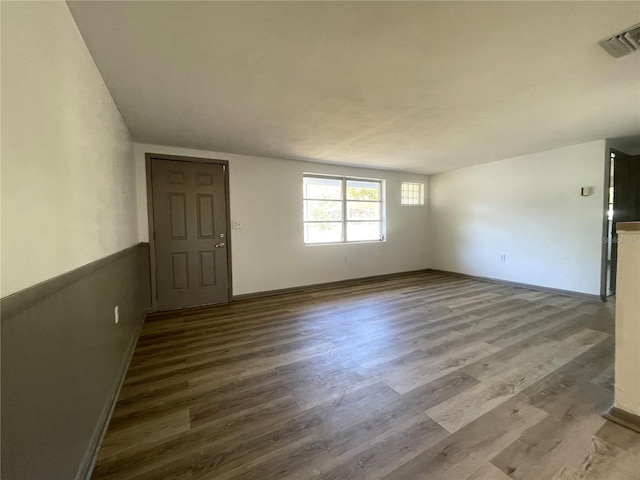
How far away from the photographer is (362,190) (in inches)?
220

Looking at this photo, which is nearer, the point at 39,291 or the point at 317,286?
the point at 39,291

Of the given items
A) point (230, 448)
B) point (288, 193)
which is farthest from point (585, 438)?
point (288, 193)

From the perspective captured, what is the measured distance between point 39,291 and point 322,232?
4.34 meters

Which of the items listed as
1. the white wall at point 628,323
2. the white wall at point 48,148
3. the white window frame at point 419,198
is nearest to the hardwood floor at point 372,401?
the white wall at point 628,323

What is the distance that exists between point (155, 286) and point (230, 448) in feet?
9.91

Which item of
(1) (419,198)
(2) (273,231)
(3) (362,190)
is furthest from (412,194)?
(2) (273,231)

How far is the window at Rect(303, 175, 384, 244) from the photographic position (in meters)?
5.00

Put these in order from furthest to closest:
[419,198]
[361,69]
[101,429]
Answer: [419,198] → [361,69] → [101,429]

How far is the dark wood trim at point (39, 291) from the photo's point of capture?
2.43 feet

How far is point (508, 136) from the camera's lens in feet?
11.8

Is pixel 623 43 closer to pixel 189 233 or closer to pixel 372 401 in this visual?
pixel 372 401

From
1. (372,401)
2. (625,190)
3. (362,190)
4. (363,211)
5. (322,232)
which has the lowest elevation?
(372,401)

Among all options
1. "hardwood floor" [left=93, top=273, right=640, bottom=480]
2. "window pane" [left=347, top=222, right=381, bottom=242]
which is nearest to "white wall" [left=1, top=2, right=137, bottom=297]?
"hardwood floor" [left=93, top=273, right=640, bottom=480]

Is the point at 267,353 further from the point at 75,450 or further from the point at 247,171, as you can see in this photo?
the point at 247,171
